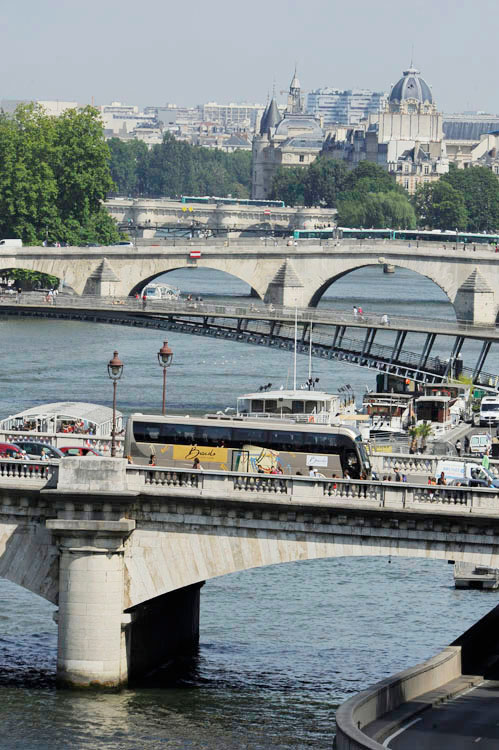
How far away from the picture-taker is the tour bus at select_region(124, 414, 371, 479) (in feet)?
102

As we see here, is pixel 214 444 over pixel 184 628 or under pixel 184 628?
over

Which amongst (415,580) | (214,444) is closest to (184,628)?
(214,444)

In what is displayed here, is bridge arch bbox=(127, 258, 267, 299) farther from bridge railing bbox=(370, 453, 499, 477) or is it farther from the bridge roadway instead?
bridge railing bbox=(370, 453, 499, 477)

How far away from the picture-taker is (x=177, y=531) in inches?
1073

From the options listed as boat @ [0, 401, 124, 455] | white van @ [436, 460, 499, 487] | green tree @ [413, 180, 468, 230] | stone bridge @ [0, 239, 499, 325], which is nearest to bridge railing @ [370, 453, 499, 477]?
white van @ [436, 460, 499, 487]

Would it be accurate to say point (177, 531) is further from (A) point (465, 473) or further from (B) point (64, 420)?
(B) point (64, 420)

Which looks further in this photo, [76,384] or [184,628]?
[76,384]

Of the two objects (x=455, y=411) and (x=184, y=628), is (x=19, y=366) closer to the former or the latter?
(x=455, y=411)

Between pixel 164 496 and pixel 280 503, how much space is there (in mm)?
1780

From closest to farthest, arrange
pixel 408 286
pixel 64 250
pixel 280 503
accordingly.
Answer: pixel 280 503 → pixel 64 250 → pixel 408 286

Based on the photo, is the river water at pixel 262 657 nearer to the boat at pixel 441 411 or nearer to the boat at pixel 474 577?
the boat at pixel 474 577

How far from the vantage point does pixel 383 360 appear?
6406 centimetres

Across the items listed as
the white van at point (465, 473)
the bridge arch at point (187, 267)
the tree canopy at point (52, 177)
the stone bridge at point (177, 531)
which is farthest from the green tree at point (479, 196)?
the stone bridge at point (177, 531)

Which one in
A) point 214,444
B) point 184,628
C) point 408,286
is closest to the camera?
point 184,628
